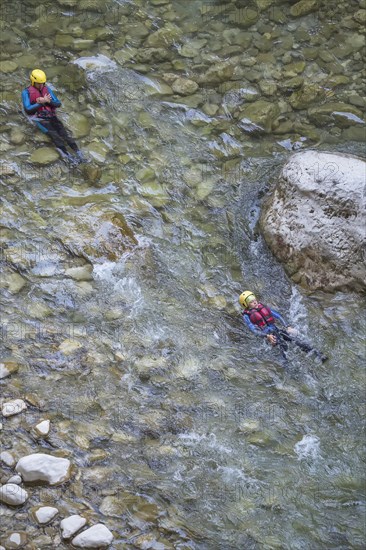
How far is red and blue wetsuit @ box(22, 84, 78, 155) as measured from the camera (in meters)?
9.31

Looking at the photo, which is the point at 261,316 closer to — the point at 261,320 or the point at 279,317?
the point at 261,320

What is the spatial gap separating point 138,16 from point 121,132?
113 inches

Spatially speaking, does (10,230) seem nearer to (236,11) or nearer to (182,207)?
(182,207)

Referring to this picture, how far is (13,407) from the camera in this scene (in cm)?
627

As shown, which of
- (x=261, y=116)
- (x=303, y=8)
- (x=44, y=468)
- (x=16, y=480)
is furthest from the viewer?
(x=303, y=8)

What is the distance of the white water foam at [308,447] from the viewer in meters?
6.69

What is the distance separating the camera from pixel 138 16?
1132cm

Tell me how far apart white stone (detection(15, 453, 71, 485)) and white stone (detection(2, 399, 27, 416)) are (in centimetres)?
60

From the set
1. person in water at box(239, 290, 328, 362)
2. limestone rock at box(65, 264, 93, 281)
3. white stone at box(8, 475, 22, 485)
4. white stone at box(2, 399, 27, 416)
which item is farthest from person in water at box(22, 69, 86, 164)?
white stone at box(8, 475, 22, 485)

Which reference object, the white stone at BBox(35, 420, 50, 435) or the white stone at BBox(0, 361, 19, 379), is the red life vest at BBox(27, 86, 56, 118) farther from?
the white stone at BBox(35, 420, 50, 435)

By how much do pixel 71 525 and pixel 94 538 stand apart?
0.23 m

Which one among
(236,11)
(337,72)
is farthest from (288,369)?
(236,11)

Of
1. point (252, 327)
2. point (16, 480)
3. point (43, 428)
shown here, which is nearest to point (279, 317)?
point (252, 327)

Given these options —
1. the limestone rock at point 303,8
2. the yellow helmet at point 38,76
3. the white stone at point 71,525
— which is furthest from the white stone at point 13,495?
the limestone rock at point 303,8
